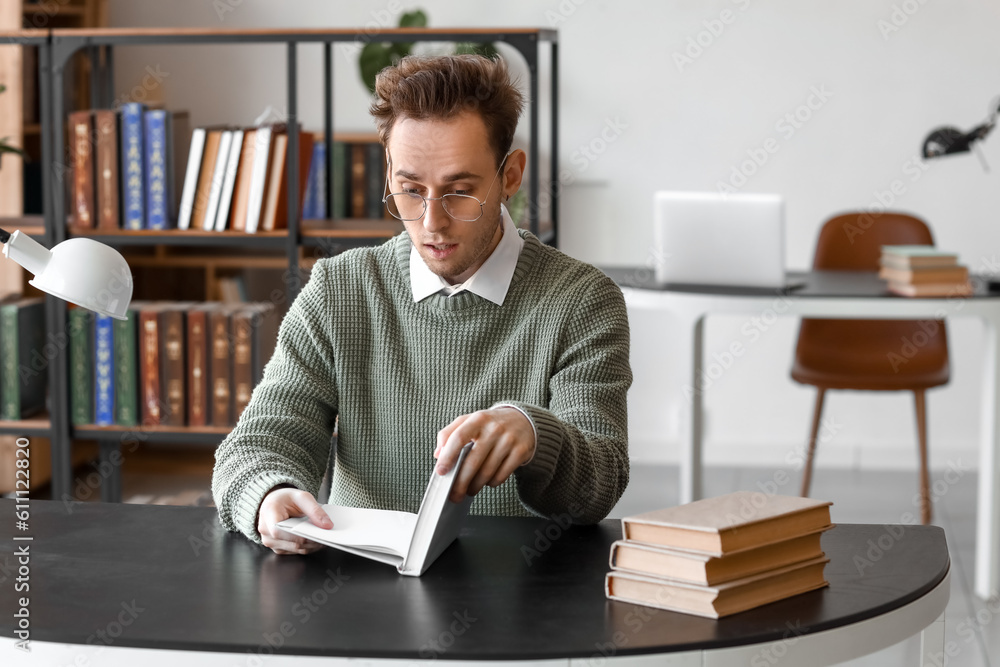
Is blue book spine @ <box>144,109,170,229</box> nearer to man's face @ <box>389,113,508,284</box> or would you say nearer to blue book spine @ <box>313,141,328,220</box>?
blue book spine @ <box>313,141,328,220</box>

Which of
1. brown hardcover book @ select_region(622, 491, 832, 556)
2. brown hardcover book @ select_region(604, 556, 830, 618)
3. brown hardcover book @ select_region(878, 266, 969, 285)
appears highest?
brown hardcover book @ select_region(878, 266, 969, 285)

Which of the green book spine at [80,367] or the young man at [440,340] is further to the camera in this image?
the green book spine at [80,367]

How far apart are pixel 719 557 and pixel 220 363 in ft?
7.32

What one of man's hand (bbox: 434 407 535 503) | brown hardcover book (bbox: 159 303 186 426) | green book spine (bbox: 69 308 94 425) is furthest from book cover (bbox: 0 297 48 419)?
man's hand (bbox: 434 407 535 503)

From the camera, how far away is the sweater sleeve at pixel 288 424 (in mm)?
1300

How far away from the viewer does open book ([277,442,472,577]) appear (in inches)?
44.8

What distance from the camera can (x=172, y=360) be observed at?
3.05 meters

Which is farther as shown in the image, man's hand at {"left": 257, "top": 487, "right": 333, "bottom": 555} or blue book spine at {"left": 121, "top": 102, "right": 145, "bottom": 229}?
blue book spine at {"left": 121, "top": 102, "right": 145, "bottom": 229}

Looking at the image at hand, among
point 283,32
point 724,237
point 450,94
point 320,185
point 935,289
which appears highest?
point 283,32

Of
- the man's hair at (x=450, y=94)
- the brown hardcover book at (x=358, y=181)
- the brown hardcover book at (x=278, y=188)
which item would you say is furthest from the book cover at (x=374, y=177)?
the man's hair at (x=450, y=94)

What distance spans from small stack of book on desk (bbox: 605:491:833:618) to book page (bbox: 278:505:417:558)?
0.24 m

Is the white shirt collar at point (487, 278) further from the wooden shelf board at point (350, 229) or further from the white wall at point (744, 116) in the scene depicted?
the white wall at point (744, 116)

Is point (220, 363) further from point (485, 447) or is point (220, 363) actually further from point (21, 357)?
→ point (485, 447)

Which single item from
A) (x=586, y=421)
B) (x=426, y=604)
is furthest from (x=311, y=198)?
(x=426, y=604)
